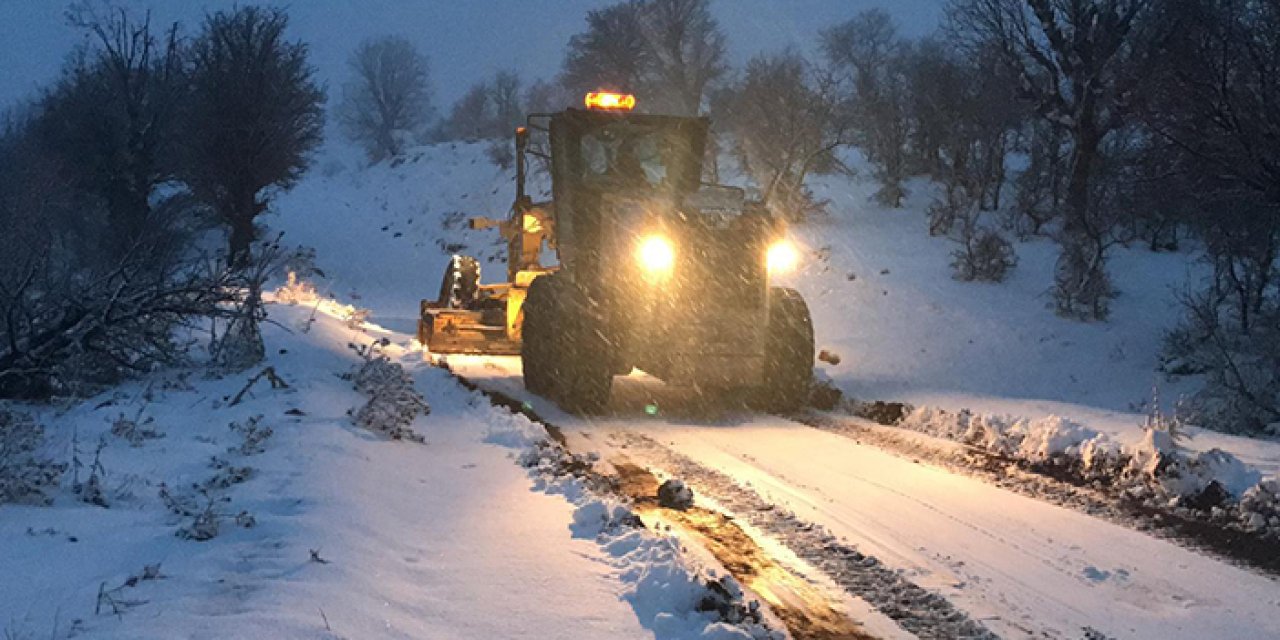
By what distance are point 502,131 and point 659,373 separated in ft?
144

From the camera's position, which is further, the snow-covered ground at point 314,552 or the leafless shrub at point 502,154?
the leafless shrub at point 502,154

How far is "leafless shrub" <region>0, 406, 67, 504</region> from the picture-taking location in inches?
176

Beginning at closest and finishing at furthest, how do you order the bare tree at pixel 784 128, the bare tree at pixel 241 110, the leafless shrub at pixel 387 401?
the leafless shrub at pixel 387 401 < the bare tree at pixel 241 110 < the bare tree at pixel 784 128

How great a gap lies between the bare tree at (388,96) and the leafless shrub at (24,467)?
64.3 m

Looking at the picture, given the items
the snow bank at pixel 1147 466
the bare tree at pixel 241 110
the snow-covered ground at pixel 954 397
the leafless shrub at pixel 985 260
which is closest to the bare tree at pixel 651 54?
the snow-covered ground at pixel 954 397

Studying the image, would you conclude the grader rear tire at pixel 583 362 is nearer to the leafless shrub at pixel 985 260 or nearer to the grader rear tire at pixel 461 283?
the grader rear tire at pixel 461 283

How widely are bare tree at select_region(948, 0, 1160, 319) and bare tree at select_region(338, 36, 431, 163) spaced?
52011 mm

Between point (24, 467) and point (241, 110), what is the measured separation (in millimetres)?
22052

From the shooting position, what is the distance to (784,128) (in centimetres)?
2645

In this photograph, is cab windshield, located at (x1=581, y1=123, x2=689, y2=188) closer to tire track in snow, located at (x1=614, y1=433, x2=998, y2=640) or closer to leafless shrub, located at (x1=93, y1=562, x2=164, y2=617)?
tire track in snow, located at (x1=614, y1=433, x2=998, y2=640)

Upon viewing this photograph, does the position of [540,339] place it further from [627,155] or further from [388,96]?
[388,96]

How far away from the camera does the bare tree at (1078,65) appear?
57.2 feet

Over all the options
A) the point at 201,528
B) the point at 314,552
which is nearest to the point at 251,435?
the point at 201,528

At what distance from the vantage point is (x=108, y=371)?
7824mm
